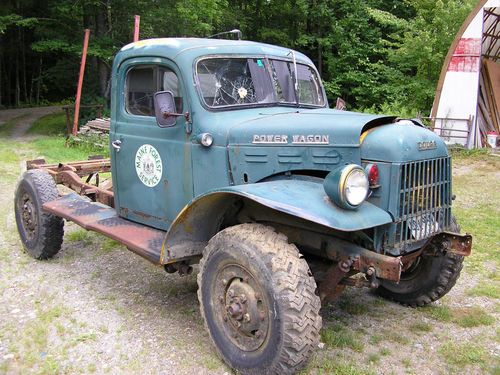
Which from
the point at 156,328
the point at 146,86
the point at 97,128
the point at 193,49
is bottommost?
the point at 156,328

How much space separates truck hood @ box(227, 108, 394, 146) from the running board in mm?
1077

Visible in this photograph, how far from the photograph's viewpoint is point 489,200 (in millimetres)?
8711

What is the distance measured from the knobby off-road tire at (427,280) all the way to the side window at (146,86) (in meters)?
2.39

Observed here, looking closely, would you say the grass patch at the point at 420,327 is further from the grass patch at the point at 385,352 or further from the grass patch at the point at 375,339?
the grass patch at the point at 385,352

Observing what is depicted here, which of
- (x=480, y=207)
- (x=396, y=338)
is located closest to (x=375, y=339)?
(x=396, y=338)

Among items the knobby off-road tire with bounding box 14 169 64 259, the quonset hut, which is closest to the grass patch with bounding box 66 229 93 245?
the knobby off-road tire with bounding box 14 169 64 259

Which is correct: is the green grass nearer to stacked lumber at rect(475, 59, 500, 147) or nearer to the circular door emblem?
stacked lumber at rect(475, 59, 500, 147)

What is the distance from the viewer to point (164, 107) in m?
3.96

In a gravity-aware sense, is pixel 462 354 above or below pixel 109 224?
below

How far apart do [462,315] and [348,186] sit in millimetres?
2145

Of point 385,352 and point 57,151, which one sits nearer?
point 385,352

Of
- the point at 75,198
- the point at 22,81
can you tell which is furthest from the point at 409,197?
the point at 22,81

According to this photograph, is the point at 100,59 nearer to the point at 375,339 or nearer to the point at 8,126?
the point at 8,126

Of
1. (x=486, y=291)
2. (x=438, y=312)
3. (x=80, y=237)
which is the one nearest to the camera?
(x=438, y=312)
